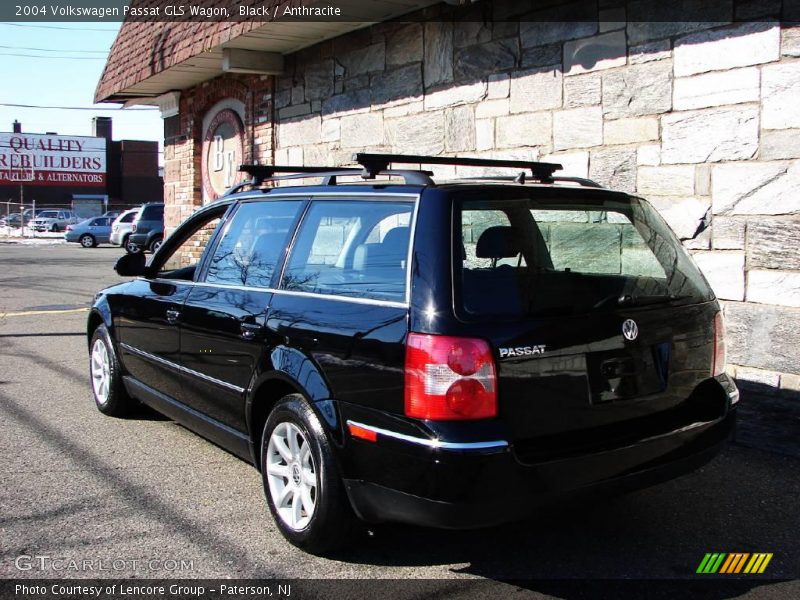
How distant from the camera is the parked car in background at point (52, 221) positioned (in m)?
43.6

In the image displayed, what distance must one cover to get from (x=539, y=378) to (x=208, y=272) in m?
2.28

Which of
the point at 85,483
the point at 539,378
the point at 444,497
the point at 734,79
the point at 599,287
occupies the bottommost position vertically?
the point at 85,483

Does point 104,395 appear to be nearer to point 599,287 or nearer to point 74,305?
point 599,287

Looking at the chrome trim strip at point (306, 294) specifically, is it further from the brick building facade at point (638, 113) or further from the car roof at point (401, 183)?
the brick building facade at point (638, 113)

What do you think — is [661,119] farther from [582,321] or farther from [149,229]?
[149,229]

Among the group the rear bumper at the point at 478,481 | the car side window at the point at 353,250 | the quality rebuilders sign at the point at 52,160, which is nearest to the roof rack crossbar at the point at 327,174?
the car side window at the point at 353,250

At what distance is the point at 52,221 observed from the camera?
44.0 meters

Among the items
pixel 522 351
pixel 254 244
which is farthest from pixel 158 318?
pixel 522 351

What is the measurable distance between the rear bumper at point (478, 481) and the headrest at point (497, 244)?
0.97m

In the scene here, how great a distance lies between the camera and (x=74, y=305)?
42.2 ft

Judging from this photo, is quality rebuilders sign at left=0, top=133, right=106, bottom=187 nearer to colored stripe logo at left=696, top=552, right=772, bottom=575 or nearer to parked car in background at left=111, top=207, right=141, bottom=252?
parked car in background at left=111, top=207, right=141, bottom=252

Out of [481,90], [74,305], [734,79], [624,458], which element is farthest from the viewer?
[74,305]

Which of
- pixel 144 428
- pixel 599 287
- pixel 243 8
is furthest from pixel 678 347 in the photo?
pixel 243 8

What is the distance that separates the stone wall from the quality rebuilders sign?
48977 millimetres
